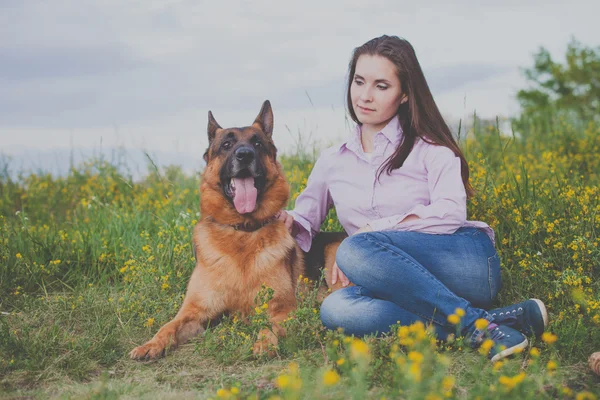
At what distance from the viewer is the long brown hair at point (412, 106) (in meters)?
3.71

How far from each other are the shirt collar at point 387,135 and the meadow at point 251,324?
997 mm

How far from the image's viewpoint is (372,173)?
3820mm

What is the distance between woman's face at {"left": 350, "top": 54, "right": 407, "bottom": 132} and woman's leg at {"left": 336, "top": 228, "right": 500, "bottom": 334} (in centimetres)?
84

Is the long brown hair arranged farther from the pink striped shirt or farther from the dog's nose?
the dog's nose

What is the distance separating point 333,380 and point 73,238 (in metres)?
4.49

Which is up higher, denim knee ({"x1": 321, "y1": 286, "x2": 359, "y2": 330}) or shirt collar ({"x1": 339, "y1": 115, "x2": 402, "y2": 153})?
shirt collar ({"x1": 339, "y1": 115, "x2": 402, "y2": 153})

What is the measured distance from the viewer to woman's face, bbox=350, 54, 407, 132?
12.2 feet

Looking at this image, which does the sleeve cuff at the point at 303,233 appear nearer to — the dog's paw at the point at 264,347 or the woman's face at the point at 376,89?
the woman's face at the point at 376,89

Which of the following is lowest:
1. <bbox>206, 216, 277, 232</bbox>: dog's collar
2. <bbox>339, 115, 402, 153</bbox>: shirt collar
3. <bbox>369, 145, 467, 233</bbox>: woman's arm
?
<bbox>206, 216, 277, 232</bbox>: dog's collar

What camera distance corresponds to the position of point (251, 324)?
3535mm

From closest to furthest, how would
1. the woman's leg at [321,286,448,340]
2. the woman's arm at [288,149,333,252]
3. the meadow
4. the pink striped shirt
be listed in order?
1. the meadow
2. the woman's leg at [321,286,448,340]
3. the pink striped shirt
4. the woman's arm at [288,149,333,252]

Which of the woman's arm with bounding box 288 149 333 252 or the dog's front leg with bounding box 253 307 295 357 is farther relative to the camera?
the woman's arm with bounding box 288 149 333 252

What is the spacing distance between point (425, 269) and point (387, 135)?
100cm

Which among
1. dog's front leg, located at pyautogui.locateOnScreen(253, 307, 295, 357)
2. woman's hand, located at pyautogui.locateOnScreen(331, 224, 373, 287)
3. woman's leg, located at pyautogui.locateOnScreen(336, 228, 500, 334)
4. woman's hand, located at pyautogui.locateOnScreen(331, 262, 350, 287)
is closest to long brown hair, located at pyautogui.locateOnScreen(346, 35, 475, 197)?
woman's hand, located at pyautogui.locateOnScreen(331, 224, 373, 287)
